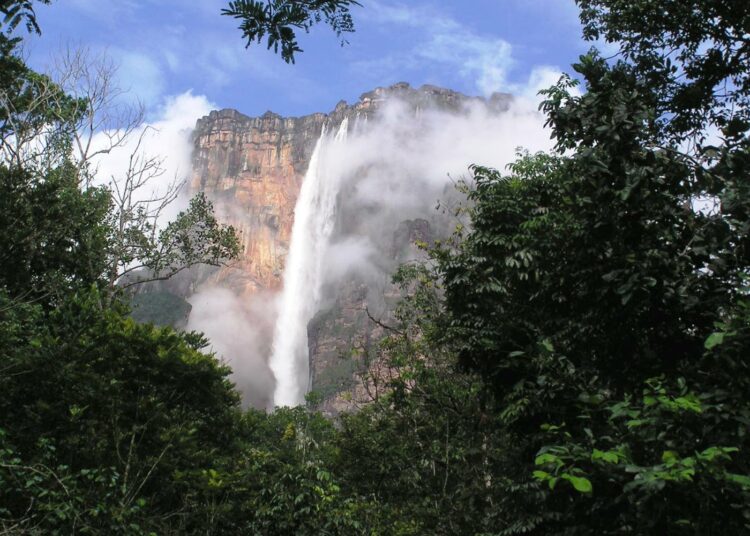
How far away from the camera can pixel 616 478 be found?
3059 millimetres

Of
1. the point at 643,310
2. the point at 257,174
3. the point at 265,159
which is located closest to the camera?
the point at 643,310

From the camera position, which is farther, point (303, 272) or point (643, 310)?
point (303, 272)

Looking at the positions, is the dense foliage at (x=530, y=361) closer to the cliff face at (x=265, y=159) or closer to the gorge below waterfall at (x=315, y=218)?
the gorge below waterfall at (x=315, y=218)

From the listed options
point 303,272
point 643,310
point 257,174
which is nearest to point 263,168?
point 257,174

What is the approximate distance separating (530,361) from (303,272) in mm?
118916

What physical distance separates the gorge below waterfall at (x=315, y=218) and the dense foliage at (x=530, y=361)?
80330mm

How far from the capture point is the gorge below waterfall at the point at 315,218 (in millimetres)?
109250

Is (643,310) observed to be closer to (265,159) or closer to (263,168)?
(263,168)

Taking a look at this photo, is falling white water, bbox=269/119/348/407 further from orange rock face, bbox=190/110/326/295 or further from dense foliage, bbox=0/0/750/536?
dense foliage, bbox=0/0/750/536

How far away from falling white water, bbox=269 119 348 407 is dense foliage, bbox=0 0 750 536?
312 ft

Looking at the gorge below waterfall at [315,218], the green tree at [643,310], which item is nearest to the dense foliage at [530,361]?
the green tree at [643,310]

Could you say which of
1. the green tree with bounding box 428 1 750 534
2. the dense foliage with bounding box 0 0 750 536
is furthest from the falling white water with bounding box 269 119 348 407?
the green tree with bounding box 428 1 750 534

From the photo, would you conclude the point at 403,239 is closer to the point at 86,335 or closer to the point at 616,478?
the point at 86,335

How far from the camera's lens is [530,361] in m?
5.90
